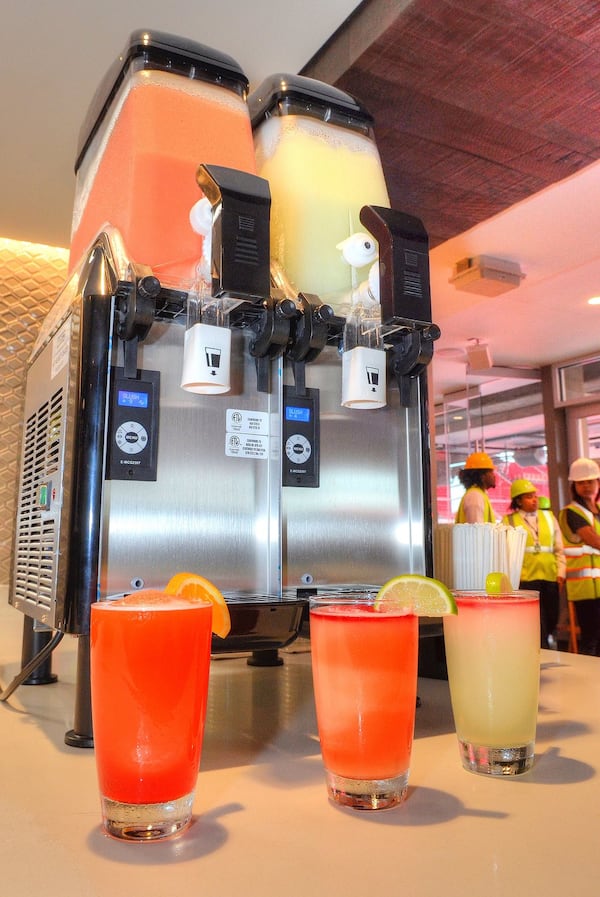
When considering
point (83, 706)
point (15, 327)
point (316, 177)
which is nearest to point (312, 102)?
point (316, 177)

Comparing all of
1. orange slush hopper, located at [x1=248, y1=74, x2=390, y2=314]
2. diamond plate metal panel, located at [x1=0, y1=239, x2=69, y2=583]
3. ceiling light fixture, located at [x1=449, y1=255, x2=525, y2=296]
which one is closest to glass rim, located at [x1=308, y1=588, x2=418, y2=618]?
orange slush hopper, located at [x1=248, y1=74, x2=390, y2=314]

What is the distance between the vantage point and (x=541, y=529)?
16.9 ft

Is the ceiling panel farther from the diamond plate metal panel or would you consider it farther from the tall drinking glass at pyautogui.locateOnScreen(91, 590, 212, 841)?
the diamond plate metal panel

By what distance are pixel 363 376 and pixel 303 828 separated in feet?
2.17

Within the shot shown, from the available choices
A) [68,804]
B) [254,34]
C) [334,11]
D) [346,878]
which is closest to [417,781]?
[346,878]

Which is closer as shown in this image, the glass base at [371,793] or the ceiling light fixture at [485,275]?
the glass base at [371,793]

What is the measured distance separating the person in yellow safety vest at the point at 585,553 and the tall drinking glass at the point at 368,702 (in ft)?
15.0

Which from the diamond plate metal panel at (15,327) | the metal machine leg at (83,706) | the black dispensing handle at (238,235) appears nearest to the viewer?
the metal machine leg at (83,706)

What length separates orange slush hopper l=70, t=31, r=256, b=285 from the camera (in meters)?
1.11

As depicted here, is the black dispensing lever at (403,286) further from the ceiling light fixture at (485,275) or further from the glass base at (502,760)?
the ceiling light fixture at (485,275)

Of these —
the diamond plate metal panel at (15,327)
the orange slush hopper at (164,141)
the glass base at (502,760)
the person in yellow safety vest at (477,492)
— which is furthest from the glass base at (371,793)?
the person in yellow safety vest at (477,492)

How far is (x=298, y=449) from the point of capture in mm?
1133

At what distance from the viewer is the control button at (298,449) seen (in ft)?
3.69

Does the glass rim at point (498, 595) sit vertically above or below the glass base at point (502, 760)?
above
